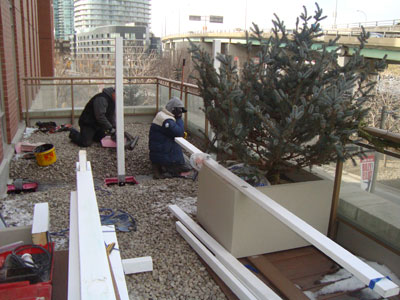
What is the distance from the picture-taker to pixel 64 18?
89.1 m

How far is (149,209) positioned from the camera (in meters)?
4.71

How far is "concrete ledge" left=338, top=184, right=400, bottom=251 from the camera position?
10.4 ft

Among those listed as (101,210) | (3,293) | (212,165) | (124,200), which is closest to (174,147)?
(124,200)

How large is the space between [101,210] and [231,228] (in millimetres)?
1912

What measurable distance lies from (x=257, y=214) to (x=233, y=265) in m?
0.50

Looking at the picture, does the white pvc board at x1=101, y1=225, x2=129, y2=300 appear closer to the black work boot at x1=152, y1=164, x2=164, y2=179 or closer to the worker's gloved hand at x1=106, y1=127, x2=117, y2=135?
the black work boot at x1=152, y1=164, x2=164, y2=179

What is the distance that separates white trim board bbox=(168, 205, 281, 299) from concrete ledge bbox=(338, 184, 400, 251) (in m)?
1.14

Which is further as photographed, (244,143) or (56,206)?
(56,206)

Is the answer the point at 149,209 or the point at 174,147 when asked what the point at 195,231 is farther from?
the point at 174,147

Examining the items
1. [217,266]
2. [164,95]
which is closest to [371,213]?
[217,266]

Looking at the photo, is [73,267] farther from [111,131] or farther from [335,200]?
Result: [111,131]

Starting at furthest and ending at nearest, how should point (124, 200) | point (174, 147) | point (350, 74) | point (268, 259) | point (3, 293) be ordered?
point (174, 147)
point (124, 200)
point (268, 259)
point (350, 74)
point (3, 293)

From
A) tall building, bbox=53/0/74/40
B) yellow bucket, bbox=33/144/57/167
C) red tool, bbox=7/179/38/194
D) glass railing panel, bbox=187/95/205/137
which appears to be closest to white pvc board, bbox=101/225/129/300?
red tool, bbox=7/179/38/194

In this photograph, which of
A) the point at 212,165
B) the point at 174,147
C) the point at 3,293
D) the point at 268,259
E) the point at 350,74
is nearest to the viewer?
the point at 3,293
